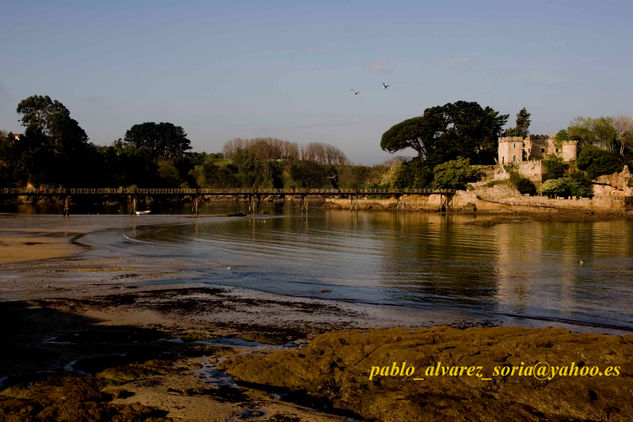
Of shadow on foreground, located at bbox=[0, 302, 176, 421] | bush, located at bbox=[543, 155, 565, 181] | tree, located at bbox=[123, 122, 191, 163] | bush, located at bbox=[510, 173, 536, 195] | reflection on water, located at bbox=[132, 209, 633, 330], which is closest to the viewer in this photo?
shadow on foreground, located at bbox=[0, 302, 176, 421]

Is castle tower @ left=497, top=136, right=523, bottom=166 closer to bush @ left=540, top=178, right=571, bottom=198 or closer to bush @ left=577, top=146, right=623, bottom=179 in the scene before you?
bush @ left=577, top=146, right=623, bottom=179

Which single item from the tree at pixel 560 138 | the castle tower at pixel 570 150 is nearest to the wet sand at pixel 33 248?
the castle tower at pixel 570 150

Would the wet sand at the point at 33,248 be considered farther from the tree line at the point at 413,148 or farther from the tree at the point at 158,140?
the tree at the point at 158,140

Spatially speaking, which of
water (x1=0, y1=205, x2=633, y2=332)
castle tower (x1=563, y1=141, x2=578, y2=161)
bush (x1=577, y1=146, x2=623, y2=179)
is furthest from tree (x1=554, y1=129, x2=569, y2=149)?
water (x1=0, y1=205, x2=633, y2=332)

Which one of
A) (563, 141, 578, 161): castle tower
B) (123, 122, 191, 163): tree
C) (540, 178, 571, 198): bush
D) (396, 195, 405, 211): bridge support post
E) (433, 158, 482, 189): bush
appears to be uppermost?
(123, 122, 191, 163): tree

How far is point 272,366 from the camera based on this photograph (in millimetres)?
10516

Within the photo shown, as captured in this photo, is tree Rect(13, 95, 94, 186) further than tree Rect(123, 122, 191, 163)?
No

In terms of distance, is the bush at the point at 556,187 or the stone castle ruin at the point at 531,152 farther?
the stone castle ruin at the point at 531,152

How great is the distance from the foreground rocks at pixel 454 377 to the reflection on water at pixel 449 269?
17.7 feet

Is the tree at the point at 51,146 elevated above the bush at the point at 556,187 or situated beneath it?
elevated above

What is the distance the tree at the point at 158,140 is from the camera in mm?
150863

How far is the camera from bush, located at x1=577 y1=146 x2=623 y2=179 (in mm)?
78188

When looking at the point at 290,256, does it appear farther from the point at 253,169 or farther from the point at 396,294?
the point at 253,169

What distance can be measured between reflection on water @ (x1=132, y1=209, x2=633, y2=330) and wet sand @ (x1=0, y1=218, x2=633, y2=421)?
3.64m
